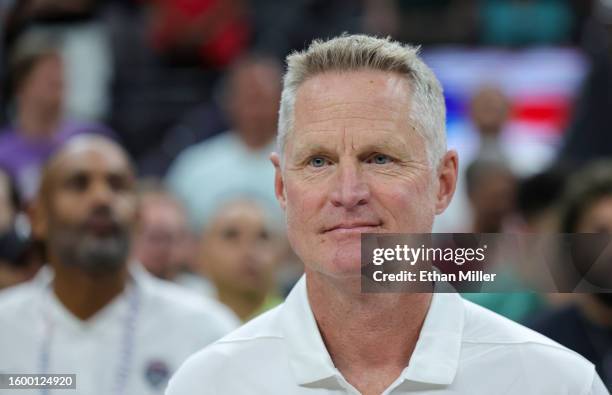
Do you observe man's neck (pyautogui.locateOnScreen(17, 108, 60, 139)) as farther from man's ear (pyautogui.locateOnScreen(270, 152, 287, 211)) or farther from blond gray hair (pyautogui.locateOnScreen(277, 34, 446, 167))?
blond gray hair (pyautogui.locateOnScreen(277, 34, 446, 167))

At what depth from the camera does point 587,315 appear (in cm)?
422

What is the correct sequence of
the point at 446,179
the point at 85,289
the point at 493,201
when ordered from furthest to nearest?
the point at 493,201 < the point at 85,289 < the point at 446,179

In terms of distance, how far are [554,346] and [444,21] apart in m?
7.55

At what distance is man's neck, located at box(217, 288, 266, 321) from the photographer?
6.03 meters

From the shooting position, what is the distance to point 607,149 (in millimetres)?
7934

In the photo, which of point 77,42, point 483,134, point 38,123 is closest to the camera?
point 38,123

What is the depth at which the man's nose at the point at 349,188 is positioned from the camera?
276 centimetres

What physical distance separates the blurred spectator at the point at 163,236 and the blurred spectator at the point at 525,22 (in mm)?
Answer: 3722

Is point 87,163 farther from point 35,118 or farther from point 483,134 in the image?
point 483,134

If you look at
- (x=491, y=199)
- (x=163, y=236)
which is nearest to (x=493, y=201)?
(x=491, y=199)

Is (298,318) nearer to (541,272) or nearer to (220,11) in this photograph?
(541,272)

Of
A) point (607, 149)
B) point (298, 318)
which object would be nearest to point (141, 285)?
point (298, 318)

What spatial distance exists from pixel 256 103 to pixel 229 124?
1.01 meters

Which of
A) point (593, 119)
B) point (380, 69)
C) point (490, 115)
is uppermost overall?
point (593, 119)
